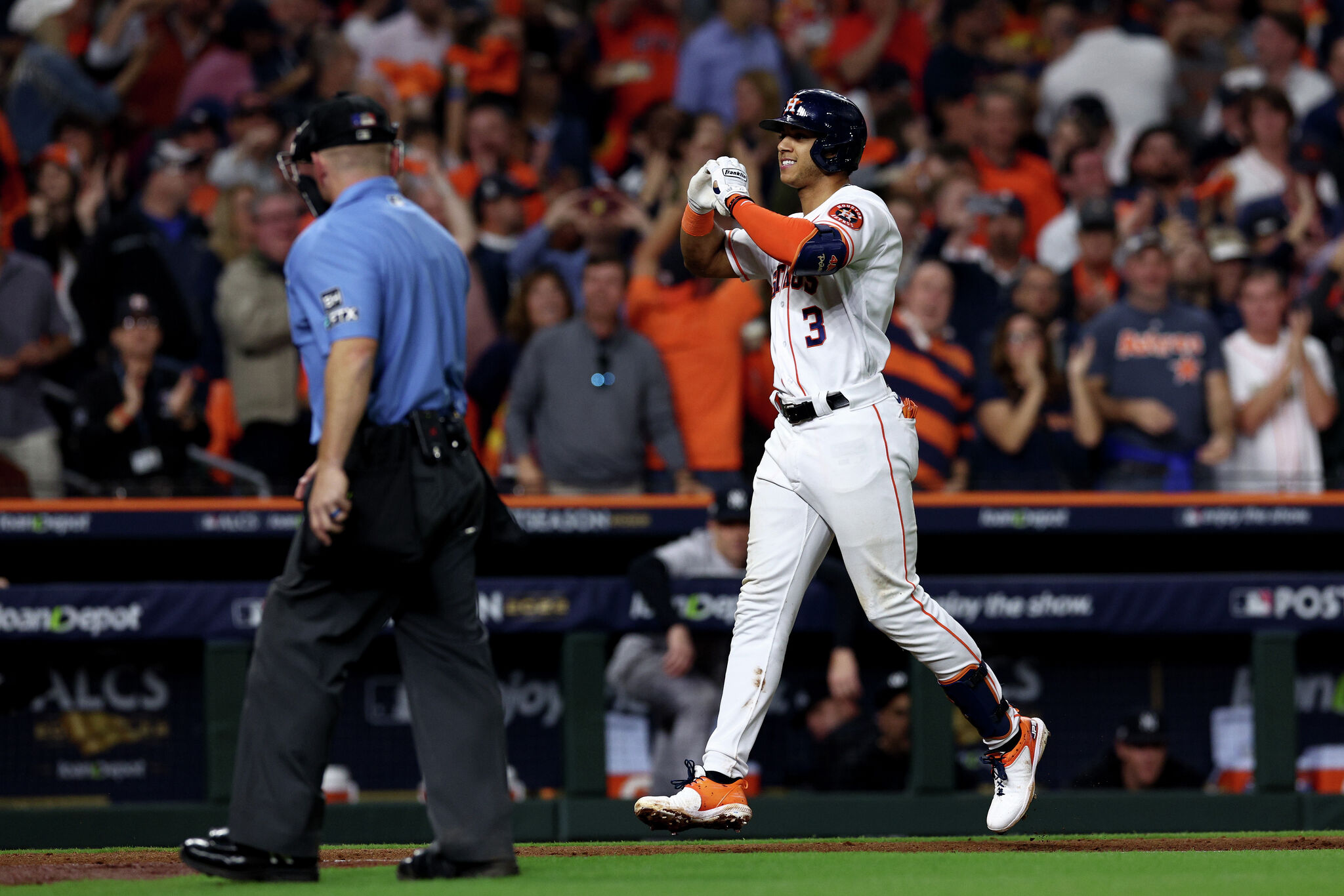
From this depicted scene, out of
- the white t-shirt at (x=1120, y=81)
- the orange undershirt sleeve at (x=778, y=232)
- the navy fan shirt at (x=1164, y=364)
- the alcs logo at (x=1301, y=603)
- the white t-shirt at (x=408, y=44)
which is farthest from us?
the white t-shirt at (x=1120, y=81)

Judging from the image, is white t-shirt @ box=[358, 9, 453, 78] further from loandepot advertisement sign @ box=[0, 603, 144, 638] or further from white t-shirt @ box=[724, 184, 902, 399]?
white t-shirt @ box=[724, 184, 902, 399]

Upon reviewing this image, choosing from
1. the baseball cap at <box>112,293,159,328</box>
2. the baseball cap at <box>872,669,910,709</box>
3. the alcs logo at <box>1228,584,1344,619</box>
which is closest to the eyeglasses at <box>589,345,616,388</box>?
the baseball cap at <box>872,669,910,709</box>

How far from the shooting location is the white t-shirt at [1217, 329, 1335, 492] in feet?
27.9

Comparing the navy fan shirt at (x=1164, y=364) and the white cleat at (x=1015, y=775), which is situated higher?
the navy fan shirt at (x=1164, y=364)

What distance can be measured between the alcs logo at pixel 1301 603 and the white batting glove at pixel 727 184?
12.0 feet

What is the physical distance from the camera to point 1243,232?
1009 cm

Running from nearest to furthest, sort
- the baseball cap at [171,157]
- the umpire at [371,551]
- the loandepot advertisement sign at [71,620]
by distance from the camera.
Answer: the umpire at [371,551] < the loandepot advertisement sign at [71,620] < the baseball cap at [171,157]

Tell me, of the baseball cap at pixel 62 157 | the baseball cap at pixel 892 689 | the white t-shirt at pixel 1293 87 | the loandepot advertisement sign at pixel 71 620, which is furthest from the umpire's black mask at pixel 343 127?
the white t-shirt at pixel 1293 87

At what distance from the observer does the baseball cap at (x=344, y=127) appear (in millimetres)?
4203

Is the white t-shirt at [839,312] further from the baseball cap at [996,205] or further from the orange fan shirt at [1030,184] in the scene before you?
the orange fan shirt at [1030,184]

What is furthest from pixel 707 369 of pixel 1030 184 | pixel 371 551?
pixel 371 551

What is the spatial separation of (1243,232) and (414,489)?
7.30 meters

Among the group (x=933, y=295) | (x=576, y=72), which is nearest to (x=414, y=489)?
(x=933, y=295)

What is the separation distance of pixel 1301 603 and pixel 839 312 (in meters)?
3.46
